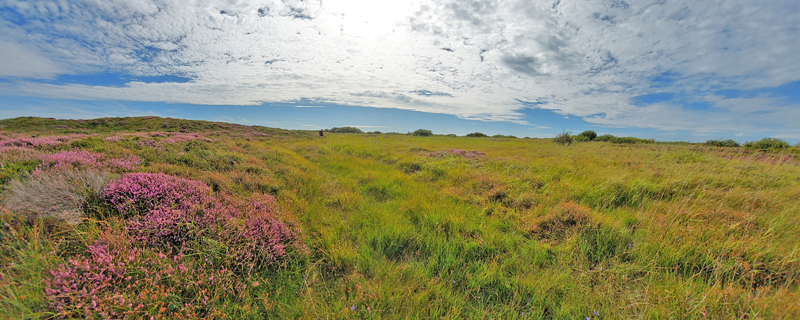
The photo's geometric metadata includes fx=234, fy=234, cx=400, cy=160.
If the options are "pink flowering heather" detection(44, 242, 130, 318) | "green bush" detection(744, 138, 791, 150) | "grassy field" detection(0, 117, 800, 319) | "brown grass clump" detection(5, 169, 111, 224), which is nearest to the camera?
"pink flowering heather" detection(44, 242, 130, 318)

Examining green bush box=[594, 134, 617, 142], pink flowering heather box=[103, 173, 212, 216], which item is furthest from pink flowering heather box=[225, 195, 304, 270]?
green bush box=[594, 134, 617, 142]

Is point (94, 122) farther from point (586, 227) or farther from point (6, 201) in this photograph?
point (586, 227)

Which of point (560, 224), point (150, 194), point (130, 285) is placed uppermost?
point (150, 194)

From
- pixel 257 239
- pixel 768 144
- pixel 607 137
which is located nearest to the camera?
pixel 257 239

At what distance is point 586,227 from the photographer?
3.80 m

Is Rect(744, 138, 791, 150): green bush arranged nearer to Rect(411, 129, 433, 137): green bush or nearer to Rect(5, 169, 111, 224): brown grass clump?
Rect(5, 169, 111, 224): brown grass clump

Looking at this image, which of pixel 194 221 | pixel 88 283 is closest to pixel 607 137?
pixel 194 221

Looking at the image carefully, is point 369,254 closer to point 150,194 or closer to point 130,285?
point 130,285

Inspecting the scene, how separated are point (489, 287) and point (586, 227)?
2.25m

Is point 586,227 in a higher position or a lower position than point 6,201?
lower

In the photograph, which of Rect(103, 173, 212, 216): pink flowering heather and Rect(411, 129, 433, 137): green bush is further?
Rect(411, 129, 433, 137): green bush

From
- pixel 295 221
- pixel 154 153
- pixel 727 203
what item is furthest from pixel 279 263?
pixel 727 203

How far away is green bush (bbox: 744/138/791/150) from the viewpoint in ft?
28.7

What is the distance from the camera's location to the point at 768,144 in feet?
29.9
